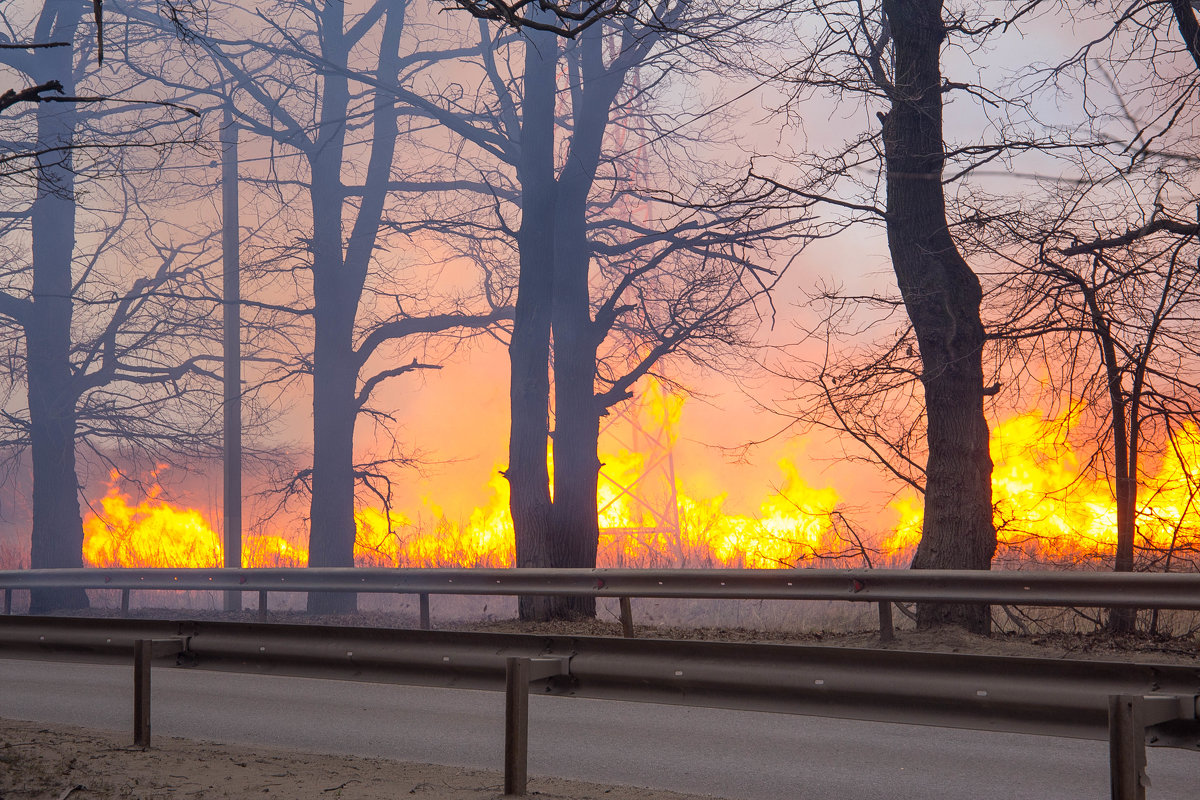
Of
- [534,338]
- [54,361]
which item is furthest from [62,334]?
[534,338]

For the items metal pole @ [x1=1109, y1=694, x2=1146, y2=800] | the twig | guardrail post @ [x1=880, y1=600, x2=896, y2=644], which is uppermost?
metal pole @ [x1=1109, y1=694, x2=1146, y2=800]

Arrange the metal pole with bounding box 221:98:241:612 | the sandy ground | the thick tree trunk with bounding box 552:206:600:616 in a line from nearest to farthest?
the sandy ground
the thick tree trunk with bounding box 552:206:600:616
the metal pole with bounding box 221:98:241:612

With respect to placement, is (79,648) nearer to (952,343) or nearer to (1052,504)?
(952,343)

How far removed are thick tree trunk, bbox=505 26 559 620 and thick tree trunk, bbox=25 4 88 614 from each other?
10.7 metres

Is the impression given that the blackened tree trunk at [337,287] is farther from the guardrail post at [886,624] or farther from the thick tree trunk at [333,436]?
the guardrail post at [886,624]

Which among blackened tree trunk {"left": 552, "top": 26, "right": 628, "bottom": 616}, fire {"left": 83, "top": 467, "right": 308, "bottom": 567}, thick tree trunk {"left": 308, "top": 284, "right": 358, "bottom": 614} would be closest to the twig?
blackened tree trunk {"left": 552, "top": 26, "right": 628, "bottom": 616}

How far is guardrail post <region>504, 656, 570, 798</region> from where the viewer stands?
15.6 ft

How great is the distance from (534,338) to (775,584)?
260 inches

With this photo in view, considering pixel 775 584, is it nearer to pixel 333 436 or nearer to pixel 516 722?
pixel 516 722

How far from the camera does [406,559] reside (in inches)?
888

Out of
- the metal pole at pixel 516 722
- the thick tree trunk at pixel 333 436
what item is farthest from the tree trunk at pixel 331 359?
the metal pole at pixel 516 722

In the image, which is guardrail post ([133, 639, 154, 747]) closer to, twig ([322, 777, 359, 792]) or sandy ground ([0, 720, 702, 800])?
sandy ground ([0, 720, 702, 800])

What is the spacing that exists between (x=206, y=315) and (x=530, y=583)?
1331 centimetres

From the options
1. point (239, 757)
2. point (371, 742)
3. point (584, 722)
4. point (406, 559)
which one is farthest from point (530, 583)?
point (406, 559)
